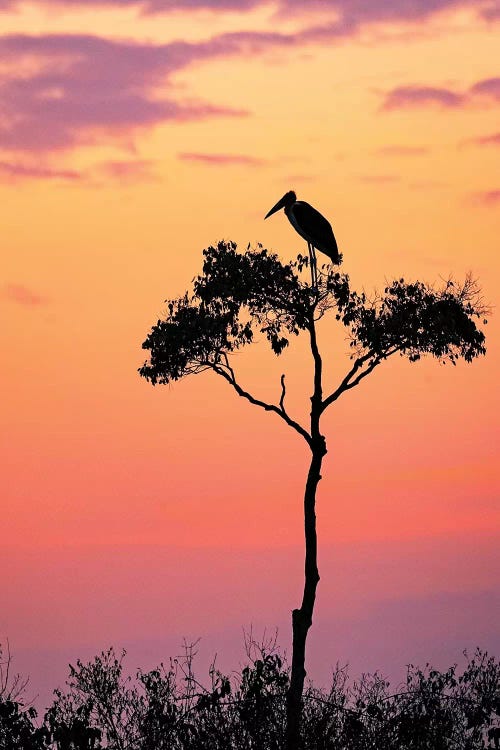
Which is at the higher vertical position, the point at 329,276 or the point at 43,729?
the point at 329,276

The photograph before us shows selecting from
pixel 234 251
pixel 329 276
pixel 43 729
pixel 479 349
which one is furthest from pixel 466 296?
pixel 43 729

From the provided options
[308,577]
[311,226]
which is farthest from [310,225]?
[308,577]

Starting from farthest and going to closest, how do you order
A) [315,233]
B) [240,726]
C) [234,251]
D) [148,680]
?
[315,233] < [234,251] < [148,680] < [240,726]

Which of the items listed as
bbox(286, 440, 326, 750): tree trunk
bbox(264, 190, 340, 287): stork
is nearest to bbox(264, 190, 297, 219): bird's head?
bbox(264, 190, 340, 287): stork

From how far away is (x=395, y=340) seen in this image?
108ft

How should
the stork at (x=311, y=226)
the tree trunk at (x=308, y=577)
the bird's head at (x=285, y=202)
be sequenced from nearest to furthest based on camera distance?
the tree trunk at (x=308, y=577) < the stork at (x=311, y=226) < the bird's head at (x=285, y=202)

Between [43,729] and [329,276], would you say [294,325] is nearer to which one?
[329,276]

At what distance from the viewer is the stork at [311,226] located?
33719 millimetres

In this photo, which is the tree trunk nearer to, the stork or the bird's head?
the stork

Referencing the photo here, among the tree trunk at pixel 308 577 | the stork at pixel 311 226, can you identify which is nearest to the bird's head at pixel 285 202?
the stork at pixel 311 226

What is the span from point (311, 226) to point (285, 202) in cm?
233

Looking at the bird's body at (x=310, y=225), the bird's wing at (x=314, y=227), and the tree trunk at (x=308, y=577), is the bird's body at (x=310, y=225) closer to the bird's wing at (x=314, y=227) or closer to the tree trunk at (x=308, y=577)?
the bird's wing at (x=314, y=227)

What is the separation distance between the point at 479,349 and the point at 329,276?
4.27 m

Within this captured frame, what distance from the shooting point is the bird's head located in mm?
36719
